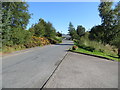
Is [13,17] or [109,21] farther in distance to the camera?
[109,21]

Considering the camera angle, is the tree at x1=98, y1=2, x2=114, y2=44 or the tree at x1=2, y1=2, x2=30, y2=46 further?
the tree at x1=98, y1=2, x2=114, y2=44

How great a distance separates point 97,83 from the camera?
3.57 metres

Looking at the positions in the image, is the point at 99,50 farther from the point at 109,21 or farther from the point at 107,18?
the point at 107,18

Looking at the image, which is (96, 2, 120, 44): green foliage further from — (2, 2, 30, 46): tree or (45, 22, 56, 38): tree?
(2, 2, 30, 46): tree

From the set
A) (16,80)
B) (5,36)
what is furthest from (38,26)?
(16,80)

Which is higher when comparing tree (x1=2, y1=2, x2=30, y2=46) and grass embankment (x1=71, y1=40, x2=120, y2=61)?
tree (x1=2, y1=2, x2=30, y2=46)

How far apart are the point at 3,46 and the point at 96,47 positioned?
12563mm

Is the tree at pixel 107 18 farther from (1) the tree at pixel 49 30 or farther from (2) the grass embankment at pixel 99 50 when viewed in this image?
(1) the tree at pixel 49 30

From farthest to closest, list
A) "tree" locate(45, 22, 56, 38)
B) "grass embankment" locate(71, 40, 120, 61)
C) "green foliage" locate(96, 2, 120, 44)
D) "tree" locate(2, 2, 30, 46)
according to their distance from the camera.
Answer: "tree" locate(45, 22, 56, 38) → "green foliage" locate(96, 2, 120, 44) → "grass embankment" locate(71, 40, 120, 61) → "tree" locate(2, 2, 30, 46)

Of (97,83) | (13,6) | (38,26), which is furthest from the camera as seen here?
(38,26)

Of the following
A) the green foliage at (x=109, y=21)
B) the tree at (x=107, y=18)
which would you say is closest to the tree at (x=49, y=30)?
the green foliage at (x=109, y=21)

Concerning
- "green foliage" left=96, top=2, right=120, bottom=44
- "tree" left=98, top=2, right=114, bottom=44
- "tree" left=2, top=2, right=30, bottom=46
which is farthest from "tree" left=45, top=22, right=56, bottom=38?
"tree" left=98, top=2, right=114, bottom=44

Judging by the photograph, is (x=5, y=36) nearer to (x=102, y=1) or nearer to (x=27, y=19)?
(x=27, y=19)

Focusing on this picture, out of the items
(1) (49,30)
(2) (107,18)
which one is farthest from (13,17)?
(2) (107,18)
